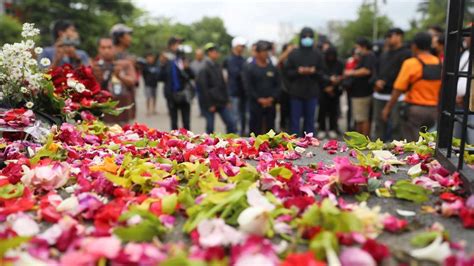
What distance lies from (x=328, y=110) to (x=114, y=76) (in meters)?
4.73

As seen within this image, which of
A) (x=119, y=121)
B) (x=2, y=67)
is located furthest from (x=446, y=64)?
(x=119, y=121)

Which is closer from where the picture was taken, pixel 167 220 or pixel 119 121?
pixel 167 220

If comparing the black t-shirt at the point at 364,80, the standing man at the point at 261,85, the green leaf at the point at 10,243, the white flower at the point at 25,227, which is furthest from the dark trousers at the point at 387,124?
the green leaf at the point at 10,243

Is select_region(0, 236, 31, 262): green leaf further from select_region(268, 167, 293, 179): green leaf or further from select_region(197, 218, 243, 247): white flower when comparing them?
select_region(268, 167, 293, 179): green leaf

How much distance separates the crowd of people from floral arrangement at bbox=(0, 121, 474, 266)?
300cm

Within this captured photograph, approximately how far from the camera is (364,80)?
754 centimetres

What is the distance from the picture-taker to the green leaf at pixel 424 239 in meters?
1.40

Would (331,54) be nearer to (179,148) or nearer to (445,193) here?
(179,148)

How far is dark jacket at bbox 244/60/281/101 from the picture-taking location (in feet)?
22.7

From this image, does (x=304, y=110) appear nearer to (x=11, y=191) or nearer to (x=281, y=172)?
(x=281, y=172)

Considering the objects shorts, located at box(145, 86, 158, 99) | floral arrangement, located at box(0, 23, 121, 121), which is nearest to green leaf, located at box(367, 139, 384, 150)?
floral arrangement, located at box(0, 23, 121, 121)

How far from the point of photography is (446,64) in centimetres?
222

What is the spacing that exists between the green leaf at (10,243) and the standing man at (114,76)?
153 inches

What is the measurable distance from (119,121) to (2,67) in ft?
8.55
